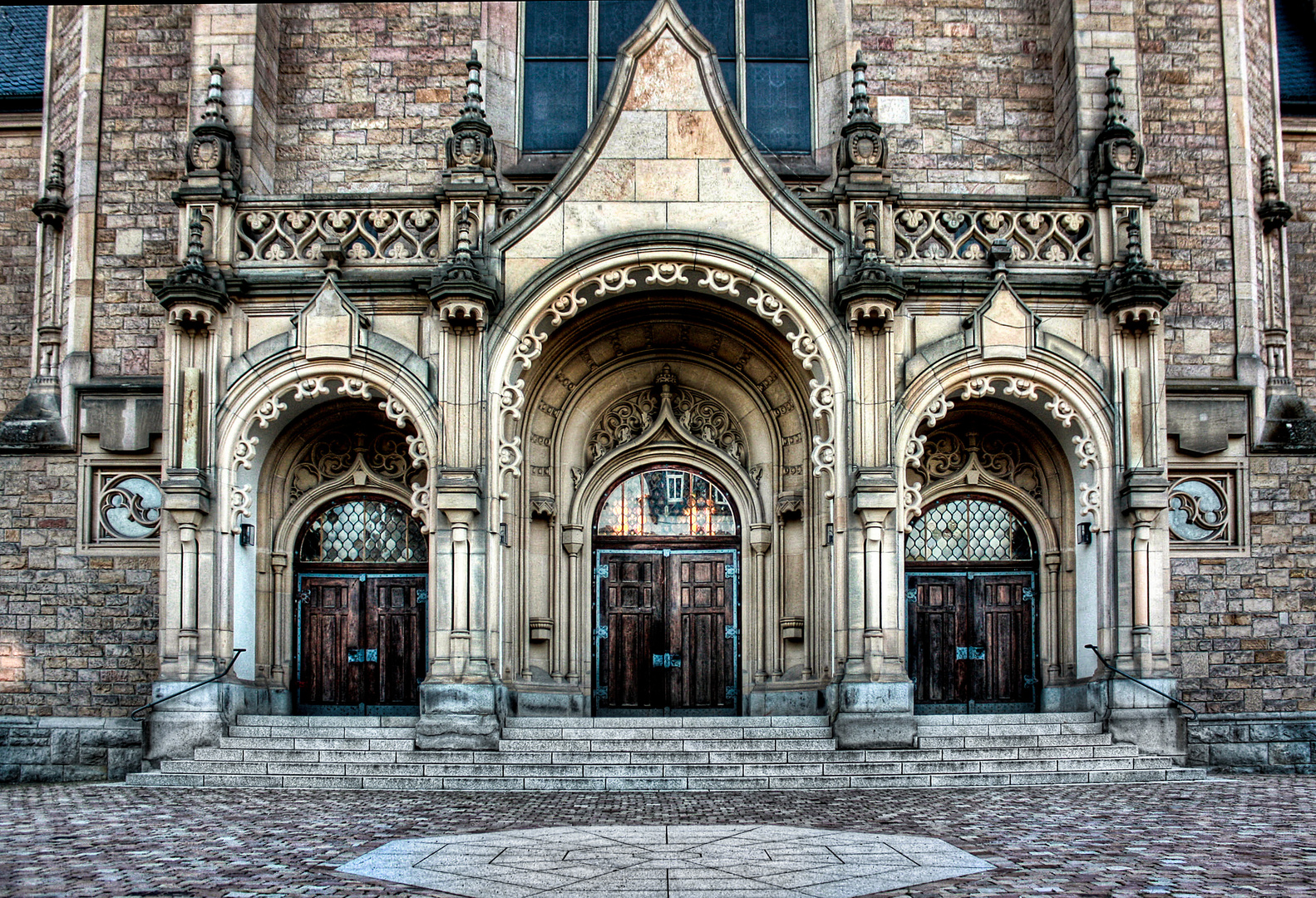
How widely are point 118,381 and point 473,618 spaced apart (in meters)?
6.38

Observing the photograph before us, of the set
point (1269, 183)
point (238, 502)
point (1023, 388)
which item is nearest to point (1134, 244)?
point (1023, 388)

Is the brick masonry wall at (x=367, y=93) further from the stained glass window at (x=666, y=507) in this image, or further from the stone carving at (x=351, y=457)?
the stained glass window at (x=666, y=507)

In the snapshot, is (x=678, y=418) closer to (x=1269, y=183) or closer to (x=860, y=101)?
(x=860, y=101)

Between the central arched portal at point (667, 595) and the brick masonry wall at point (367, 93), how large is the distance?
5635 millimetres

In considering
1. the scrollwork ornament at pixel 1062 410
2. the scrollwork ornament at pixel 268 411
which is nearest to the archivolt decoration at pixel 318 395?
the scrollwork ornament at pixel 268 411

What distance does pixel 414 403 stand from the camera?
15.1 metres

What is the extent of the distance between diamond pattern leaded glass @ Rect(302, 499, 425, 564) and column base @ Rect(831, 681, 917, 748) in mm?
6067

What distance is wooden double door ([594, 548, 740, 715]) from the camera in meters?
16.8

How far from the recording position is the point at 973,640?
16.7m

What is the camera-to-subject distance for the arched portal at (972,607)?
54.2ft

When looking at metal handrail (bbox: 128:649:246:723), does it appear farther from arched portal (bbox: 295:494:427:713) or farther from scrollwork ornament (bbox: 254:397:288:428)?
scrollwork ornament (bbox: 254:397:288:428)

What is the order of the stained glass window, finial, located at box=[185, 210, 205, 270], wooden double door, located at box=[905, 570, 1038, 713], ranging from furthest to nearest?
the stained glass window → wooden double door, located at box=[905, 570, 1038, 713] → finial, located at box=[185, 210, 205, 270]

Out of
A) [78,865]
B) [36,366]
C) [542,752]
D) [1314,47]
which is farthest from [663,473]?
[1314,47]

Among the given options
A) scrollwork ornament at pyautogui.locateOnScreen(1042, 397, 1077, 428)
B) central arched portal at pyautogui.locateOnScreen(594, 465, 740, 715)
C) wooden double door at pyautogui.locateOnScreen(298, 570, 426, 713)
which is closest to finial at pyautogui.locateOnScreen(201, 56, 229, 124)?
wooden double door at pyautogui.locateOnScreen(298, 570, 426, 713)
